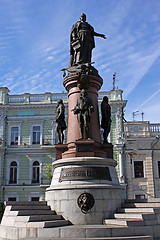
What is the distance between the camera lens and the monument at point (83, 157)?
9.16m

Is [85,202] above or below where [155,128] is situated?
below

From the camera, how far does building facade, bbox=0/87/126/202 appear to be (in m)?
29.2

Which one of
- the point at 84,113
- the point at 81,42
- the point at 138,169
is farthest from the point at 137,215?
the point at 138,169

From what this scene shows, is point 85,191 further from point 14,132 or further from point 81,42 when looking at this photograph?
point 14,132

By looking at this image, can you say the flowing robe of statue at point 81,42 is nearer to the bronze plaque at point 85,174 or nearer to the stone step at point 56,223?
the bronze plaque at point 85,174

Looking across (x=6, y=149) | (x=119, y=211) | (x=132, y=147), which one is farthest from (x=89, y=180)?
(x=6, y=149)

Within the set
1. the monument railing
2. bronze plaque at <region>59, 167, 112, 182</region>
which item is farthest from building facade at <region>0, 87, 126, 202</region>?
bronze plaque at <region>59, 167, 112, 182</region>

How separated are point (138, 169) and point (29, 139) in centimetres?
1161

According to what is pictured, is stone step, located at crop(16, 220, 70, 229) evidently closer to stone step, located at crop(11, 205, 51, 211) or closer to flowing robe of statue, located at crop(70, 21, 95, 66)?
stone step, located at crop(11, 205, 51, 211)

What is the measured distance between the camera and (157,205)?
946 cm

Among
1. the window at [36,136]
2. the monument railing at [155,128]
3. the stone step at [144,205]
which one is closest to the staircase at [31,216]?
the stone step at [144,205]

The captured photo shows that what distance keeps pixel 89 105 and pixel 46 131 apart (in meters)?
20.2

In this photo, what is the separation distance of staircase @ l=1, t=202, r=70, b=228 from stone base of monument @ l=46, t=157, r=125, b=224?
326mm

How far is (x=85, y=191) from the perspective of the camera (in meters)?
9.23
